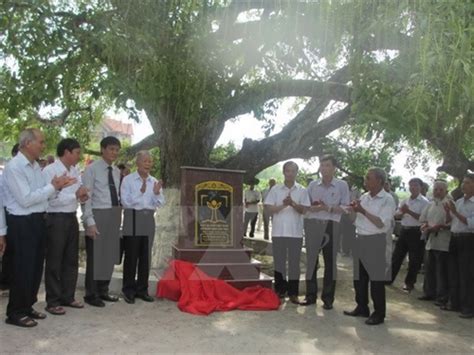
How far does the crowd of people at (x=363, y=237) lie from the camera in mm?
5125

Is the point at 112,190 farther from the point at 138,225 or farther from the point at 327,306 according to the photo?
the point at 327,306

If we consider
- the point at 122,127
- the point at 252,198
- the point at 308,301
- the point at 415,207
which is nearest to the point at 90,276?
the point at 308,301

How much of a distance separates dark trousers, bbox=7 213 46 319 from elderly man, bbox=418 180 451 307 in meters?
4.78

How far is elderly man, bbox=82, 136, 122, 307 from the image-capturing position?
527 centimetres

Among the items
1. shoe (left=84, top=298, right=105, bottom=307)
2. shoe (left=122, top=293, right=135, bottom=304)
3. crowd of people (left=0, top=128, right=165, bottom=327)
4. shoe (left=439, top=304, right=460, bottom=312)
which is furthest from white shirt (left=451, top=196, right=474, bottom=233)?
shoe (left=84, top=298, right=105, bottom=307)

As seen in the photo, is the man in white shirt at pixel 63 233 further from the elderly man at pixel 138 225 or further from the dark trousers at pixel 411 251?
the dark trousers at pixel 411 251

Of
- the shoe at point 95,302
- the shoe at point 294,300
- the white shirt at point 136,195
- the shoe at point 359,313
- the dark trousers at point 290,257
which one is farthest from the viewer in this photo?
the dark trousers at point 290,257

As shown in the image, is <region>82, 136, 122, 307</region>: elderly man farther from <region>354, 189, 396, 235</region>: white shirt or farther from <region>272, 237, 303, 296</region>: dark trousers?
<region>354, 189, 396, 235</region>: white shirt

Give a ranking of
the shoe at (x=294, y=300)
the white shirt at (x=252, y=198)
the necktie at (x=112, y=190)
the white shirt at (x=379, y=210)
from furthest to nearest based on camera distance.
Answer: the white shirt at (x=252, y=198)
the shoe at (x=294, y=300)
the necktie at (x=112, y=190)
the white shirt at (x=379, y=210)

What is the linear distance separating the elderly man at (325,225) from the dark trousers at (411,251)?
6.56 ft

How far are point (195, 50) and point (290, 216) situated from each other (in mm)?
2252

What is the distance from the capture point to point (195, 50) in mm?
5285

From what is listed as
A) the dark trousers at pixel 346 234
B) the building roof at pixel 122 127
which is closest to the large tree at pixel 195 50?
the dark trousers at pixel 346 234

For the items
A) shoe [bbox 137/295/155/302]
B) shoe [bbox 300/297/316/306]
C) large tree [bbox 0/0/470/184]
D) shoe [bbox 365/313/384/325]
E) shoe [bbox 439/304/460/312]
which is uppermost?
large tree [bbox 0/0/470/184]
